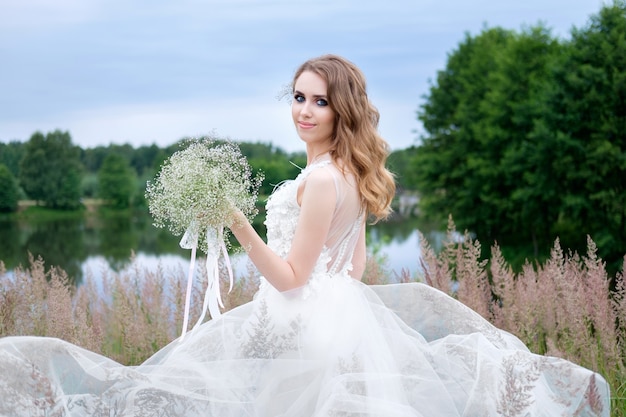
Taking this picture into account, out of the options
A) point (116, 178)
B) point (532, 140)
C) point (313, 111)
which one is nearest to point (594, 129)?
point (532, 140)

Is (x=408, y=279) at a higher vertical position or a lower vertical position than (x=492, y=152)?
lower

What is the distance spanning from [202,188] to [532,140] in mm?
32546

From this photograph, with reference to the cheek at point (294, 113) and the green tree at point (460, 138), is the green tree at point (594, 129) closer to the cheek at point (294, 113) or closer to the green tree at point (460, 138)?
the green tree at point (460, 138)

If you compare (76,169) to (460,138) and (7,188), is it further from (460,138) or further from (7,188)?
(460,138)

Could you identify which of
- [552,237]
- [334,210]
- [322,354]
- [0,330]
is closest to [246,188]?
[334,210]

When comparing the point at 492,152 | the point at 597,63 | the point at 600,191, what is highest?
the point at 597,63

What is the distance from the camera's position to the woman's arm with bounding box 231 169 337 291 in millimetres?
3133

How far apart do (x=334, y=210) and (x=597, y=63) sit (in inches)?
1143

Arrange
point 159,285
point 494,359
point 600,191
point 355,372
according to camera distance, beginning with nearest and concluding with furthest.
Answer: point 355,372 < point 494,359 < point 159,285 < point 600,191

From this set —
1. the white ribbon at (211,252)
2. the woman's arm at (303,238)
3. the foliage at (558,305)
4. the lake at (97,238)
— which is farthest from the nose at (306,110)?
the lake at (97,238)

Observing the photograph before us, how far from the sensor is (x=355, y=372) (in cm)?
309

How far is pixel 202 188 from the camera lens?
10.2 feet

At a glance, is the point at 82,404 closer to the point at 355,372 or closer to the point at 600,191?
the point at 355,372

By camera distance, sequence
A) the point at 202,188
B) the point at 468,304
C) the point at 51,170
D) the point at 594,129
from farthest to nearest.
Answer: the point at 51,170, the point at 594,129, the point at 468,304, the point at 202,188
